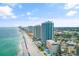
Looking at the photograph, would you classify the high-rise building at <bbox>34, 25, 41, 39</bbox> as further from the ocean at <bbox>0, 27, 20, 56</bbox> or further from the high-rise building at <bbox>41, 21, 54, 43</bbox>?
the ocean at <bbox>0, 27, 20, 56</bbox>

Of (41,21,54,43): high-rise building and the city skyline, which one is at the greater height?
the city skyline

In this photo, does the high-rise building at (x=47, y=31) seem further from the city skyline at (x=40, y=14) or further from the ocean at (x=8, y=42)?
the ocean at (x=8, y=42)

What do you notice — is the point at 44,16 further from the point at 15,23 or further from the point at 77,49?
the point at 77,49

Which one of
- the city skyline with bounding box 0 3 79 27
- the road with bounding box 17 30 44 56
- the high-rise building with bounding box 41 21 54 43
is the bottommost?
the road with bounding box 17 30 44 56

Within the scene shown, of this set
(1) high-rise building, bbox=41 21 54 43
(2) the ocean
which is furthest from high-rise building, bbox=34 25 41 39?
(2) the ocean

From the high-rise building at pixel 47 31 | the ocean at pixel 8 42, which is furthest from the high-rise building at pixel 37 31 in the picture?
the ocean at pixel 8 42

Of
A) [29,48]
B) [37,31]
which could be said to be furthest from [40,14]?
[29,48]

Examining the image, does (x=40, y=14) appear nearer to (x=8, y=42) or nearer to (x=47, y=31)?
(x=47, y=31)
